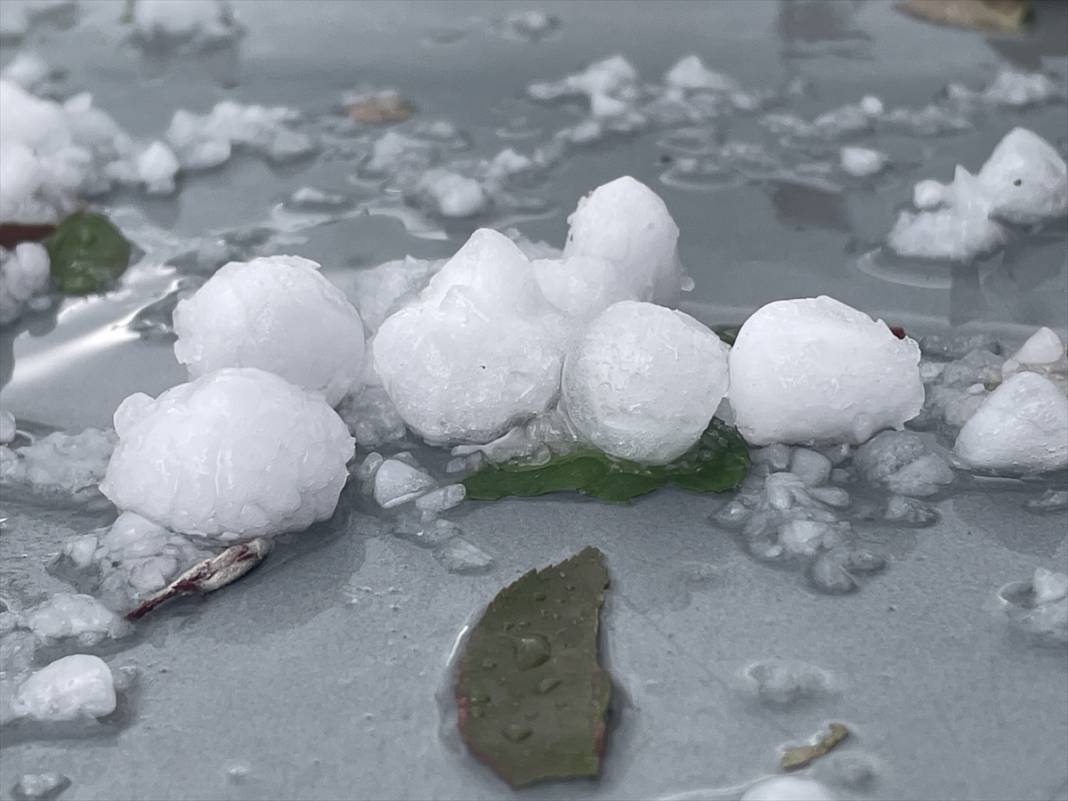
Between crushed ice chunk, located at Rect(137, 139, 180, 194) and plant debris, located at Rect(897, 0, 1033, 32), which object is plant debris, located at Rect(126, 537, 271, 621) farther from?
plant debris, located at Rect(897, 0, 1033, 32)

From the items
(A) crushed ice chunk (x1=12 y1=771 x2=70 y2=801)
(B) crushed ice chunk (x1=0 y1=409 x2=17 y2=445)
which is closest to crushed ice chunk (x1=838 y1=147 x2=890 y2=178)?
(B) crushed ice chunk (x1=0 y1=409 x2=17 y2=445)

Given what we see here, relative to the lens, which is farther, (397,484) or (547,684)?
(397,484)

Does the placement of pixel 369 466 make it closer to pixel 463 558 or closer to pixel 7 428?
pixel 463 558

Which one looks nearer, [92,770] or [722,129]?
[92,770]

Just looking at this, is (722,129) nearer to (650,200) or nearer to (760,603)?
(650,200)

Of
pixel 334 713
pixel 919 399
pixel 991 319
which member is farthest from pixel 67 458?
pixel 991 319

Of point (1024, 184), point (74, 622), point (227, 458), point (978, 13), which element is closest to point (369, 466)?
point (227, 458)
